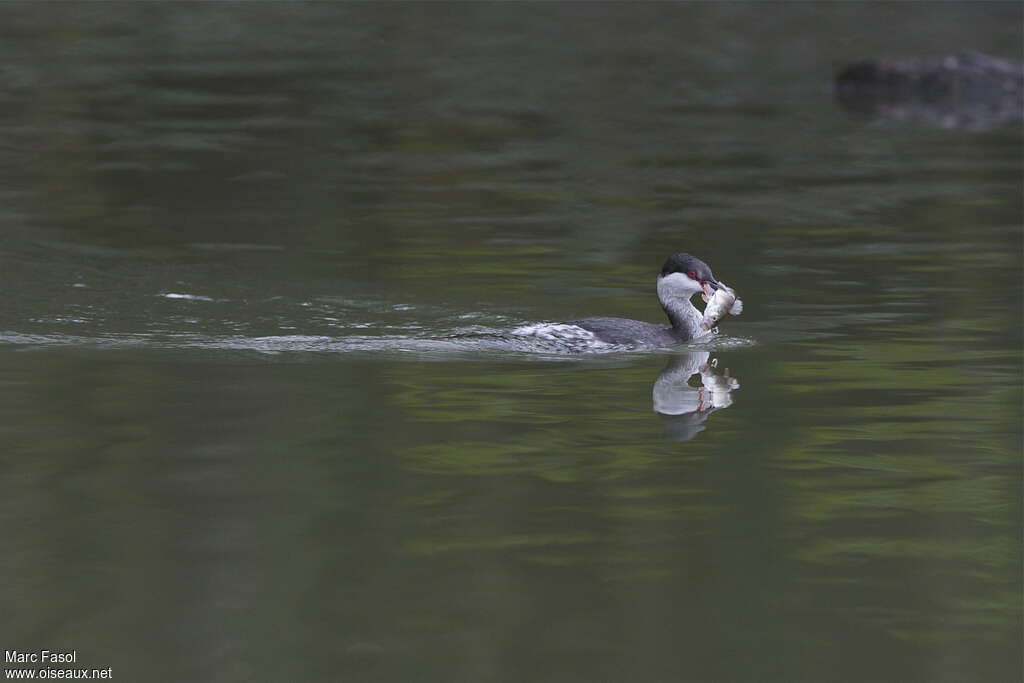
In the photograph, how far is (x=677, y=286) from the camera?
542 inches

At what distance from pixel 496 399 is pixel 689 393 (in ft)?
4.42

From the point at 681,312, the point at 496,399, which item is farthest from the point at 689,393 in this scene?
the point at 681,312

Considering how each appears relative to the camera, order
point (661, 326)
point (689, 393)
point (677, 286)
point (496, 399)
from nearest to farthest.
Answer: point (496, 399) → point (689, 393) → point (677, 286) → point (661, 326)

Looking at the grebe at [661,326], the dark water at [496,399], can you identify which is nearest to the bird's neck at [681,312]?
the grebe at [661,326]

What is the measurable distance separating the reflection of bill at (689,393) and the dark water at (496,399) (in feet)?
0.20

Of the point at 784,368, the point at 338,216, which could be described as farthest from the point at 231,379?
the point at 338,216

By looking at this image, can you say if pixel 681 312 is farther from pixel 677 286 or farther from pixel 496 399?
pixel 496 399

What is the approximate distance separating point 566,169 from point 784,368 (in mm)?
9839

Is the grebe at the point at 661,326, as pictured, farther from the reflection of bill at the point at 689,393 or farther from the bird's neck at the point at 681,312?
the reflection of bill at the point at 689,393

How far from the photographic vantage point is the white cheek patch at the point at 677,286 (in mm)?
13695

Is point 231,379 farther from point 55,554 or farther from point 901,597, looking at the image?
point 901,597

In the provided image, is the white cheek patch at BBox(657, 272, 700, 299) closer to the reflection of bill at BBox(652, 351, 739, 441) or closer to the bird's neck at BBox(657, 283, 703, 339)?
the bird's neck at BBox(657, 283, 703, 339)

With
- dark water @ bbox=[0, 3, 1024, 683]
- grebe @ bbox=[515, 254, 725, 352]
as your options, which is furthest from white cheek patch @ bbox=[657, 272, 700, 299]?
dark water @ bbox=[0, 3, 1024, 683]

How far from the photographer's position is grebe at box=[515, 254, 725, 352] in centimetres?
1318
